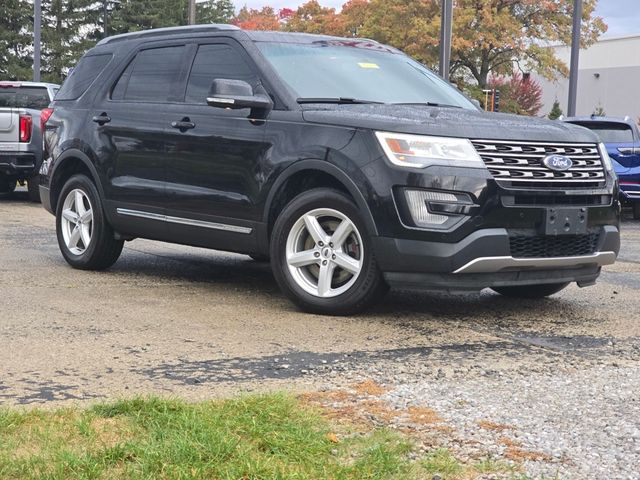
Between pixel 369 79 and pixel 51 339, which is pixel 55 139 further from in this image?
pixel 51 339

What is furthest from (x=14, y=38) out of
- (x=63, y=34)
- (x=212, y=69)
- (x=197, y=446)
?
(x=197, y=446)

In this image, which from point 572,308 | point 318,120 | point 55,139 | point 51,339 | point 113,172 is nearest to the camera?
point 51,339

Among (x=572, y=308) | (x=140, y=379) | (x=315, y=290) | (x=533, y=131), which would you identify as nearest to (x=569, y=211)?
(x=533, y=131)

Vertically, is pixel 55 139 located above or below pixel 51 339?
above

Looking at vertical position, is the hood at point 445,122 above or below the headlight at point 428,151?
above

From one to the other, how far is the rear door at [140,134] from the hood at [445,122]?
4.67 feet

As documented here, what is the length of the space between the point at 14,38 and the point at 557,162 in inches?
2379

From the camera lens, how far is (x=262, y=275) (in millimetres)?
8508

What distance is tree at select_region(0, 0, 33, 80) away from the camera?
62.0 m

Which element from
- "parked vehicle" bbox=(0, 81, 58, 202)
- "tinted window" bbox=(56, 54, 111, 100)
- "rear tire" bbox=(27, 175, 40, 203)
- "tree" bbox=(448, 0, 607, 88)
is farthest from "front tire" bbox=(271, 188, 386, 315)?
"tree" bbox=(448, 0, 607, 88)

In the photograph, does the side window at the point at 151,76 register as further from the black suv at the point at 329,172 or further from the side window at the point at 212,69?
the side window at the point at 212,69

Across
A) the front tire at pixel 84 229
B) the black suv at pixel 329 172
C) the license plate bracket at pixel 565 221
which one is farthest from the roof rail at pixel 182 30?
the license plate bracket at pixel 565 221

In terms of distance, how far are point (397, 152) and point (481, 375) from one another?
1.71 meters

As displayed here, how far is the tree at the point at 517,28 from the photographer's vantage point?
50281 mm
